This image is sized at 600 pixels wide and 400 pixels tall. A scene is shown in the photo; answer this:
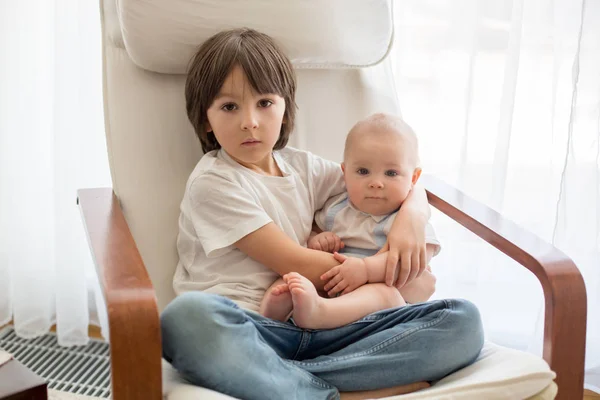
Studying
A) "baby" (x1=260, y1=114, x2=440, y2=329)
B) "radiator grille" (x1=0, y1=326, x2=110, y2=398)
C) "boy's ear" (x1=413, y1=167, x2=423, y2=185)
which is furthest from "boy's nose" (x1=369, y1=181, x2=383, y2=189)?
"radiator grille" (x1=0, y1=326, x2=110, y2=398)

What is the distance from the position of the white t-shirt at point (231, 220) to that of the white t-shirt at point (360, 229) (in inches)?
2.2

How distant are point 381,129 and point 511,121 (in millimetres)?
572

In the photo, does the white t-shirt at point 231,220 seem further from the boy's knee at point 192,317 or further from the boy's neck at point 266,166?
the boy's knee at point 192,317

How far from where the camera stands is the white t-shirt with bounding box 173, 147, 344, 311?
1262 millimetres

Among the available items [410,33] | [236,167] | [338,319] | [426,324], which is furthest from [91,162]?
[426,324]

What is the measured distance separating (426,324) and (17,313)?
135 cm

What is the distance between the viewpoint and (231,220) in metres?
1.26

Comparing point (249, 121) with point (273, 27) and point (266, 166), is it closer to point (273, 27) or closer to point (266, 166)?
point (266, 166)

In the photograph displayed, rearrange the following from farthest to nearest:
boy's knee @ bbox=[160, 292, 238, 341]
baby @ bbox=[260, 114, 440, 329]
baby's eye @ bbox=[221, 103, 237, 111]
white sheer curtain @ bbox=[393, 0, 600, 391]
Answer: white sheer curtain @ bbox=[393, 0, 600, 391], baby's eye @ bbox=[221, 103, 237, 111], baby @ bbox=[260, 114, 440, 329], boy's knee @ bbox=[160, 292, 238, 341]

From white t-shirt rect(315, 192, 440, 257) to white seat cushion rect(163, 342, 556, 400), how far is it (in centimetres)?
33

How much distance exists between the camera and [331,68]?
61.7 inches

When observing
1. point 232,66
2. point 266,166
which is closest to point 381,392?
point 266,166

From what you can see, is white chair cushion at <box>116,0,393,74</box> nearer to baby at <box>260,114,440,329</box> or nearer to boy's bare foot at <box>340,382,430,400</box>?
baby at <box>260,114,440,329</box>

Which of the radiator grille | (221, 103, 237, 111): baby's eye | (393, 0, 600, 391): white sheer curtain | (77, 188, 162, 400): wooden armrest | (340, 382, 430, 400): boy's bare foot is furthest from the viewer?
the radiator grille
